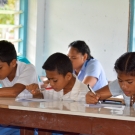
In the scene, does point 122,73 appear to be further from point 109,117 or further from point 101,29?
point 101,29

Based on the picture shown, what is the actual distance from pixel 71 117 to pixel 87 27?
2467mm

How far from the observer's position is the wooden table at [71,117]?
Answer: 166 centimetres

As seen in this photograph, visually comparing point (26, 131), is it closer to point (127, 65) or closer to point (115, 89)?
point (115, 89)

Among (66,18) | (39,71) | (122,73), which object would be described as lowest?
(39,71)

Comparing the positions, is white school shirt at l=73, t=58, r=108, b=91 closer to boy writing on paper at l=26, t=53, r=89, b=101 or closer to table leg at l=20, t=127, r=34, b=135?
boy writing on paper at l=26, t=53, r=89, b=101

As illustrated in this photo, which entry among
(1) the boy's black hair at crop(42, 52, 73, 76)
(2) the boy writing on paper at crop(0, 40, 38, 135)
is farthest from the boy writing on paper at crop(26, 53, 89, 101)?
(2) the boy writing on paper at crop(0, 40, 38, 135)

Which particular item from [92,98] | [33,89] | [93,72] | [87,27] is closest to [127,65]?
[92,98]

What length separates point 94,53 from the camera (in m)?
4.11

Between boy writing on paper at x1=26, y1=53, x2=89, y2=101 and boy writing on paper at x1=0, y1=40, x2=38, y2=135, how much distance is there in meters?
0.11

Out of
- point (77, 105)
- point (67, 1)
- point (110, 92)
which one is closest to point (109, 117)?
point (77, 105)

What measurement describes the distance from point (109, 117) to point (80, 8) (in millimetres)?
2596

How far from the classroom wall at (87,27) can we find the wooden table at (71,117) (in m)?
2.09

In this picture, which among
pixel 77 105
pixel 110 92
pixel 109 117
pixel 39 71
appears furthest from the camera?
pixel 39 71

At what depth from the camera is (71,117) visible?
1753 mm
